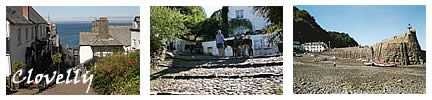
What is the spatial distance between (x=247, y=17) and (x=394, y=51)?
96.5 inches

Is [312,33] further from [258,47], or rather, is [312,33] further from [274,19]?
[258,47]

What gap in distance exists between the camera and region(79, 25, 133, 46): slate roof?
581 centimetres

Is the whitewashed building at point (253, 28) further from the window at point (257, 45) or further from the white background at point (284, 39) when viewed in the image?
the white background at point (284, 39)

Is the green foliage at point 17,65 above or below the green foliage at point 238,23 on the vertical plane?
below

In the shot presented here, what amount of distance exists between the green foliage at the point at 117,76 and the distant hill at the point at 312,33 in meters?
2.62

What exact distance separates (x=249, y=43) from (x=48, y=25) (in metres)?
3.25

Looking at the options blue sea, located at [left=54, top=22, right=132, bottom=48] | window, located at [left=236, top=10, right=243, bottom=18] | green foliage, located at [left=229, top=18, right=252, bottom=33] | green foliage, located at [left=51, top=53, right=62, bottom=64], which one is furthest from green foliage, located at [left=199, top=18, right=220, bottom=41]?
green foliage, located at [left=51, top=53, right=62, bottom=64]

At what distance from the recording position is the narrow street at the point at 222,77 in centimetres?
576

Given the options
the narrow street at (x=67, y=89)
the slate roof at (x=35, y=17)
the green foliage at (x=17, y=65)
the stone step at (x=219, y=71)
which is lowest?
the narrow street at (x=67, y=89)

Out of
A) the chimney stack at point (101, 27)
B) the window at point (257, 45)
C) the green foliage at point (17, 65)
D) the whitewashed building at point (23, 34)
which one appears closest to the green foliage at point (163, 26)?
the chimney stack at point (101, 27)

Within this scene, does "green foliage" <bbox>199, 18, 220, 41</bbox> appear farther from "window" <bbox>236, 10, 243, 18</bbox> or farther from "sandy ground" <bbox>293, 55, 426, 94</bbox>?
"sandy ground" <bbox>293, 55, 426, 94</bbox>

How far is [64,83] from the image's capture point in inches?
224
